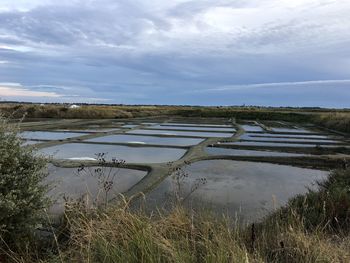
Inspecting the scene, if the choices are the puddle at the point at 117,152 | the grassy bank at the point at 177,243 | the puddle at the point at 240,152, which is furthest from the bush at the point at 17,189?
the puddle at the point at 240,152

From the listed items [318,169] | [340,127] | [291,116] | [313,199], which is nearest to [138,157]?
[318,169]

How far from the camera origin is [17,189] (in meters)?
3.94

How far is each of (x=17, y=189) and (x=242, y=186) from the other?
18.6 ft

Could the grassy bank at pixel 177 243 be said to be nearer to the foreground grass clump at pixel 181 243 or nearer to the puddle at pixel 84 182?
the foreground grass clump at pixel 181 243

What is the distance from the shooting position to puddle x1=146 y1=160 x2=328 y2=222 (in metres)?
6.80

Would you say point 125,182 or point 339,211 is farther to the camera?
point 125,182

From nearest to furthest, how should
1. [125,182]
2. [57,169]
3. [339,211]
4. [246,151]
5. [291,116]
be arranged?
[339,211] → [125,182] → [57,169] → [246,151] → [291,116]

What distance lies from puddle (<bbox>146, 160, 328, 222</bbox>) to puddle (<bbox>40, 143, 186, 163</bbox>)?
1.69 metres

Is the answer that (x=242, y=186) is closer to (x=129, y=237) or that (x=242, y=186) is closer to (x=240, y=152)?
(x=129, y=237)

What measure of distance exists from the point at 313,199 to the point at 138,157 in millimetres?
7594

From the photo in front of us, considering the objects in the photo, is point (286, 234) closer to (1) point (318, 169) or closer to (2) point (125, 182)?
(2) point (125, 182)

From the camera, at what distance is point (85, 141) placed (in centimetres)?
1683

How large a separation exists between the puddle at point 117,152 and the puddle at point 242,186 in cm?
169

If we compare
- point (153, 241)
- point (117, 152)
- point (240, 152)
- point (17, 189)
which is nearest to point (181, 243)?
point (153, 241)
